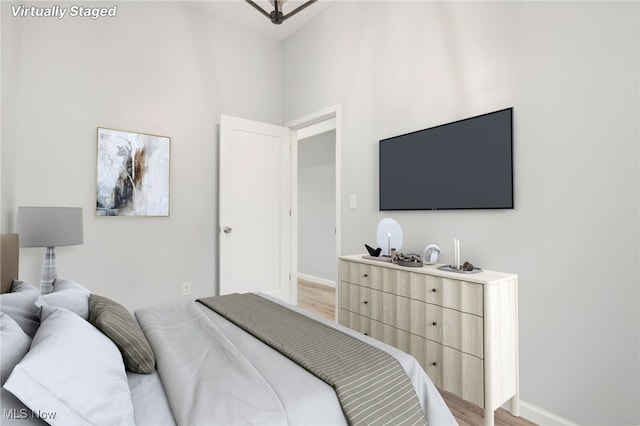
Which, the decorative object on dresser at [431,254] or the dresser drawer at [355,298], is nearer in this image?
the decorative object on dresser at [431,254]

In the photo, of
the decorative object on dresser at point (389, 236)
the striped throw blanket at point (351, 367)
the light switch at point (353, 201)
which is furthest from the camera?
the light switch at point (353, 201)

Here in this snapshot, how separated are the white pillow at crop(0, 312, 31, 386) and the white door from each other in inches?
94.8

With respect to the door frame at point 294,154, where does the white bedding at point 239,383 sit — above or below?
below

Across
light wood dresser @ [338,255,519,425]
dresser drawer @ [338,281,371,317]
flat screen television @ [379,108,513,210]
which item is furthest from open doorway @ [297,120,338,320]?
light wood dresser @ [338,255,519,425]

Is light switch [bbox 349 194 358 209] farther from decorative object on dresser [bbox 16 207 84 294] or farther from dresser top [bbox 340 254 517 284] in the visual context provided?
decorative object on dresser [bbox 16 207 84 294]

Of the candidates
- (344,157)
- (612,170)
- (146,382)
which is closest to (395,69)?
(344,157)

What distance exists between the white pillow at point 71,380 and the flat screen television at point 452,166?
2.05m

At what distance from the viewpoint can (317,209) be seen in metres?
5.50

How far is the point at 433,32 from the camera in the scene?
240cm

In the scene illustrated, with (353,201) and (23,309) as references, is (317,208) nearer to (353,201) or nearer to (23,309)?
(353,201)

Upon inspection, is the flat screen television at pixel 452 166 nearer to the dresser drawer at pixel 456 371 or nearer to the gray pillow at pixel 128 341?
the dresser drawer at pixel 456 371

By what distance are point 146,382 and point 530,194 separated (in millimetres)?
2077

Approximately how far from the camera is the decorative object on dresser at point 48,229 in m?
2.20

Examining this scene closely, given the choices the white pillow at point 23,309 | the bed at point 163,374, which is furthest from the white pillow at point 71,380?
the white pillow at point 23,309
